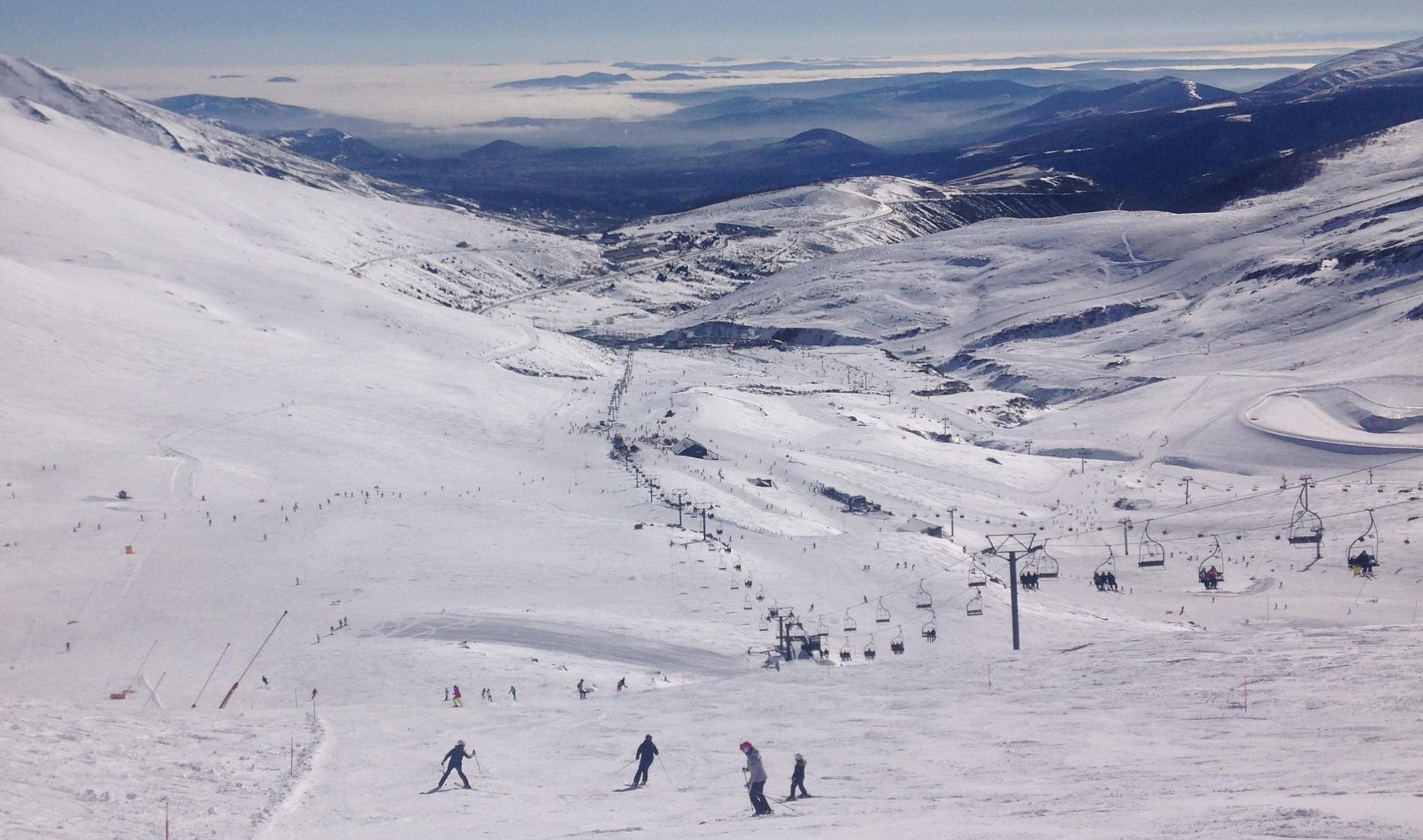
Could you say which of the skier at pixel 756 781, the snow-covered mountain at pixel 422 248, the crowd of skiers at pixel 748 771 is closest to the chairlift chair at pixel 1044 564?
the crowd of skiers at pixel 748 771

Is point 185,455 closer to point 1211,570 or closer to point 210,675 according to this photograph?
point 210,675

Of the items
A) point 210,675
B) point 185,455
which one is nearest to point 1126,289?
point 185,455

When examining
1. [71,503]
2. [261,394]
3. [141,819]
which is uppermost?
[261,394]

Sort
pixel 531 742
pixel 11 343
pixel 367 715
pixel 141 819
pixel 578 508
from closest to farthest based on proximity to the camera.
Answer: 1. pixel 141 819
2. pixel 531 742
3. pixel 367 715
4. pixel 578 508
5. pixel 11 343

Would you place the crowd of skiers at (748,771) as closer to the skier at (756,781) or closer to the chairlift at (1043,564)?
the skier at (756,781)

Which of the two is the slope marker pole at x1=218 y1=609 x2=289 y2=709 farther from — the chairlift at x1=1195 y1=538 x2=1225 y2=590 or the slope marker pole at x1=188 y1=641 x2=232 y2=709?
the chairlift at x1=1195 y1=538 x2=1225 y2=590

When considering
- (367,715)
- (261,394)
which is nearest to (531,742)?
(367,715)

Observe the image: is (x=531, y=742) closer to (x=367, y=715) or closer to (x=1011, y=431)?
(x=367, y=715)
